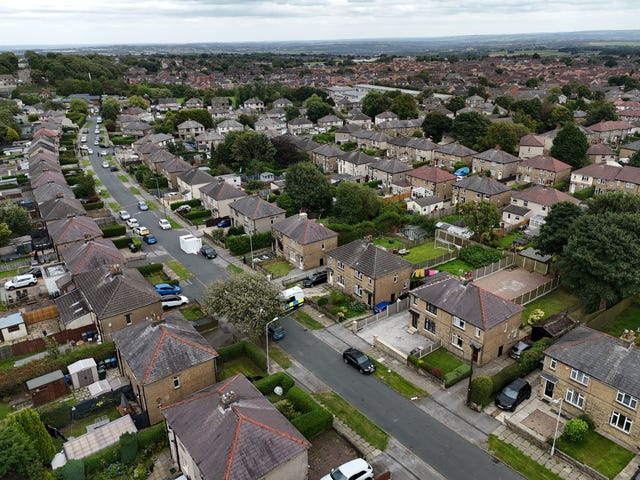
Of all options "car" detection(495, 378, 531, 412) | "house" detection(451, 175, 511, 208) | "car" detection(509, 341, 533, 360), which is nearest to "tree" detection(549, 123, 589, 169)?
"house" detection(451, 175, 511, 208)

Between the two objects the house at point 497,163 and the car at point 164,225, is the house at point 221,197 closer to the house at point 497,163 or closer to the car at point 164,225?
the car at point 164,225

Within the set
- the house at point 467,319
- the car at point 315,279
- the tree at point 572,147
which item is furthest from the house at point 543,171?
the house at point 467,319

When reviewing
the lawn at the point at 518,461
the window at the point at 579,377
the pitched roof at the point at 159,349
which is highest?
the pitched roof at the point at 159,349

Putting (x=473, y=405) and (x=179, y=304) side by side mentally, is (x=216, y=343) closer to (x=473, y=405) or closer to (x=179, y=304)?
(x=179, y=304)

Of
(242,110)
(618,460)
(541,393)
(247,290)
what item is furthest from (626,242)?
(242,110)

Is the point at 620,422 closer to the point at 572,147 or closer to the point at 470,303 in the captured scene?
the point at 470,303

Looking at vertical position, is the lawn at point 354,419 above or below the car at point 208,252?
below
